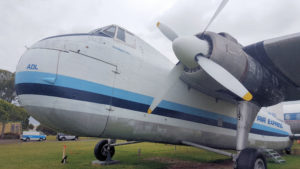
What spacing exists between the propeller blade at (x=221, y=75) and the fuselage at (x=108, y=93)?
1683mm

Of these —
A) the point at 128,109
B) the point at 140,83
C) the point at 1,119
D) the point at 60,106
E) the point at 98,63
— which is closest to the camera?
the point at 60,106

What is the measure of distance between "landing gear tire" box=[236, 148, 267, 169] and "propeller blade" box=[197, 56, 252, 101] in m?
2.01

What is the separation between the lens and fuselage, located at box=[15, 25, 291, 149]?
547 cm

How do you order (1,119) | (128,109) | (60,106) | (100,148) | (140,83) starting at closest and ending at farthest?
(60,106) < (128,109) < (140,83) < (100,148) < (1,119)

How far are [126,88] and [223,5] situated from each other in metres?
4.14

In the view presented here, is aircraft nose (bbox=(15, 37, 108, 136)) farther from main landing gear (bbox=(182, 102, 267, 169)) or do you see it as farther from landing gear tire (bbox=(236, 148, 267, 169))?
landing gear tire (bbox=(236, 148, 267, 169))

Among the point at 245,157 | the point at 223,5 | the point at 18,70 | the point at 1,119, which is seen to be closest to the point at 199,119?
the point at 245,157

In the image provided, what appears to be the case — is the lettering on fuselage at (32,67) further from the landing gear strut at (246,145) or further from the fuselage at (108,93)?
the landing gear strut at (246,145)

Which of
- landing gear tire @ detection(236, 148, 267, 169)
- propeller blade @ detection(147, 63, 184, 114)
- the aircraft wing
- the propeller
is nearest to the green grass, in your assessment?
propeller blade @ detection(147, 63, 184, 114)

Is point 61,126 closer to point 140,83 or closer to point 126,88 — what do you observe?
point 126,88

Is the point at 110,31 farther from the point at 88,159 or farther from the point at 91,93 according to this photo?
the point at 88,159

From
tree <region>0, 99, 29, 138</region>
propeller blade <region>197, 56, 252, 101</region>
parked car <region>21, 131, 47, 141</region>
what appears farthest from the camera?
tree <region>0, 99, 29, 138</region>

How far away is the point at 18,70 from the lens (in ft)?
18.8

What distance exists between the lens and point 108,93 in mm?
6262
